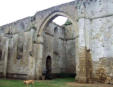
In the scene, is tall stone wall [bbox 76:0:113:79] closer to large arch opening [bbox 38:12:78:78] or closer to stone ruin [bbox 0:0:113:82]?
stone ruin [bbox 0:0:113:82]

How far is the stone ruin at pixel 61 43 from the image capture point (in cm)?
1080

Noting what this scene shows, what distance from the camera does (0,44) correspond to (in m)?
18.5

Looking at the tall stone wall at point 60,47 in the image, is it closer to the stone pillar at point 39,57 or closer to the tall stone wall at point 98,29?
the stone pillar at point 39,57

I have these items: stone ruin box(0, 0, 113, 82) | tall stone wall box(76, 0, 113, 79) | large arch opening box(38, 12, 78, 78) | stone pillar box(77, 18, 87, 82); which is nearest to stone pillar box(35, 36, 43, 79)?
stone ruin box(0, 0, 113, 82)

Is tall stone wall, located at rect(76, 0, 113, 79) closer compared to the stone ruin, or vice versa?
tall stone wall, located at rect(76, 0, 113, 79)

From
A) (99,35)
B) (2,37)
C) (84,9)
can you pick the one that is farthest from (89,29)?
(2,37)

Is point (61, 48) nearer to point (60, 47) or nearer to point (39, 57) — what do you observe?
point (60, 47)

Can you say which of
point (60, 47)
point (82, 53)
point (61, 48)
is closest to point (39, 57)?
point (82, 53)

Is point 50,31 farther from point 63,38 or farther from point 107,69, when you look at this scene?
point 107,69

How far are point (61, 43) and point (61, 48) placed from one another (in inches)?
26.7

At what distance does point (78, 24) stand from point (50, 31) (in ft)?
20.8

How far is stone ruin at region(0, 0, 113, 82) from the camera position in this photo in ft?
35.4

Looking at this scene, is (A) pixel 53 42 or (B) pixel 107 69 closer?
(B) pixel 107 69

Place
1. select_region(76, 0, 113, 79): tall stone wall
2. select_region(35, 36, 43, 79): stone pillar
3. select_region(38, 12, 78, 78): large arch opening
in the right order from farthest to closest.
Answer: select_region(38, 12, 78, 78): large arch opening
select_region(35, 36, 43, 79): stone pillar
select_region(76, 0, 113, 79): tall stone wall
